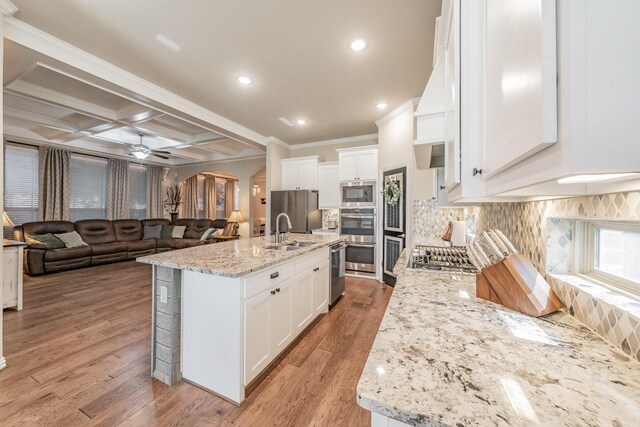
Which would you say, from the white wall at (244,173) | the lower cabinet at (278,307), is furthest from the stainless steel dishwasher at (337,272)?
the white wall at (244,173)

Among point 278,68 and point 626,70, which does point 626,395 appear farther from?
point 278,68

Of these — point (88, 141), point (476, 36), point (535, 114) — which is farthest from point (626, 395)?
point (88, 141)

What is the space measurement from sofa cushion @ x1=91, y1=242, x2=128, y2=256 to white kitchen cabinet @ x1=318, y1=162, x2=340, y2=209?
451 cm

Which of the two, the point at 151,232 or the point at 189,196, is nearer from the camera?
the point at 151,232

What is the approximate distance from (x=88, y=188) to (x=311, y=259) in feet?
22.4

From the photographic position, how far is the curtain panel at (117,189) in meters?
6.48

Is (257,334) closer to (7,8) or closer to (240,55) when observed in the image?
(240,55)

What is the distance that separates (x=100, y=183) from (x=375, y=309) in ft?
24.4

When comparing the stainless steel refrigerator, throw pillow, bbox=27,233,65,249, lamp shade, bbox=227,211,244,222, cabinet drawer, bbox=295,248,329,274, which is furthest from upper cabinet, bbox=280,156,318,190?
throw pillow, bbox=27,233,65,249

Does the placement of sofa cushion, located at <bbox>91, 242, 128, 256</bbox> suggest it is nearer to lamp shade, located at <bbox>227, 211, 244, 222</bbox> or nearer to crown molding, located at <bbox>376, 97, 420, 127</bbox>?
lamp shade, located at <bbox>227, 211, 244, 222</bbox>

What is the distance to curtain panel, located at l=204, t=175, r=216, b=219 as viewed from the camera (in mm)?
8648

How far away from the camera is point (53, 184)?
5.43m

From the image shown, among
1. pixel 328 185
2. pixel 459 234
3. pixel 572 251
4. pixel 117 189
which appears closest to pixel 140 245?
pixel 117 189

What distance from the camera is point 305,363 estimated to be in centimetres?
203
